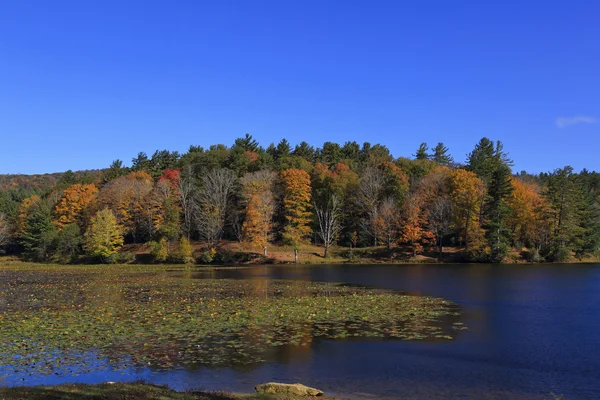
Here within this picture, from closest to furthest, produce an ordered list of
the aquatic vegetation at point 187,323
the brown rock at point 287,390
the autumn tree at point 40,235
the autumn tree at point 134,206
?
1. the brown rock at point 287,390
2. the aquatic vegetation at point 187,323
3. the autumn tree at point 40,235
4. the autumn tree at point 134,206

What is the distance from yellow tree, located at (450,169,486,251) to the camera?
267 feet

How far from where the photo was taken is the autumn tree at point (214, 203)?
283ft


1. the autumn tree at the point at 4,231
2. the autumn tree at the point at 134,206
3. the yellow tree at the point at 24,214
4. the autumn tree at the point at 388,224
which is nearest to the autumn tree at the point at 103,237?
the autumn tree at the point at 134,206

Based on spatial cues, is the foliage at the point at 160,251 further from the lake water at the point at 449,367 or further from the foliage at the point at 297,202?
the lake water at the point at 449,367

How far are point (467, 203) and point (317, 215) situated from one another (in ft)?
89.2

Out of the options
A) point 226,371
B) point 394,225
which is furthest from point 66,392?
point 394,225

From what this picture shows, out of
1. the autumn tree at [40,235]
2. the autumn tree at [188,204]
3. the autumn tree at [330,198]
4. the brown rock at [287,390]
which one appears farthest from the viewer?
the autumn tree at [188,204]

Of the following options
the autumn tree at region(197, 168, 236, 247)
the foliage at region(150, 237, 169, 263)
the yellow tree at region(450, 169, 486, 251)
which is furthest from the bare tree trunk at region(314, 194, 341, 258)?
the foliage at region(150, 237, 169, 263)

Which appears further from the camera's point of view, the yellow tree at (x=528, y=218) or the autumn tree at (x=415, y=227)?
the autumn tree at (x=415, y=227)

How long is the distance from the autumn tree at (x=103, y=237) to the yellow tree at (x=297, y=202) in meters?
30.4

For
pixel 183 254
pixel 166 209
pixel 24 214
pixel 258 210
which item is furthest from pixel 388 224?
pixel 24 214

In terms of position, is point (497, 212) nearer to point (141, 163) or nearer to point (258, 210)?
point (258, 210)

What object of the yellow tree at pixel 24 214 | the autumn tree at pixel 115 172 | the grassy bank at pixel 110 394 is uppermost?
the autumn tree at pixel 115 172

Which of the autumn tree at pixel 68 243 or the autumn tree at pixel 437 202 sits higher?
the autumn tree at pixel 437 202
